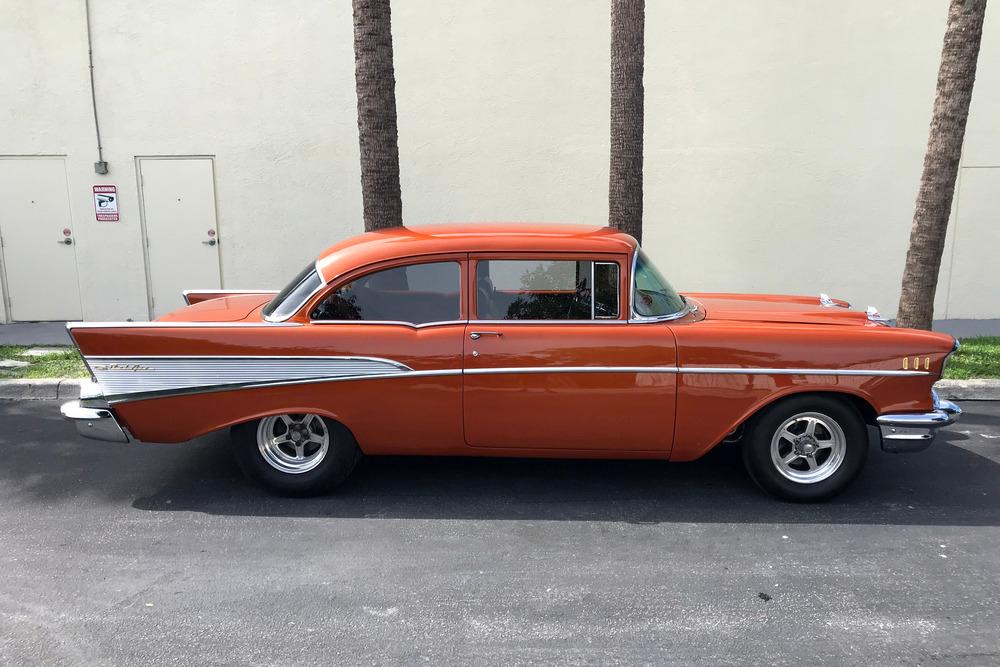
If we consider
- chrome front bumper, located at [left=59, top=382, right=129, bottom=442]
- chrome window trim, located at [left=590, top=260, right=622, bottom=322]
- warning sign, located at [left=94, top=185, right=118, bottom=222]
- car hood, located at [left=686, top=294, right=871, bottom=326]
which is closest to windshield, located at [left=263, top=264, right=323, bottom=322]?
chrome front bumper, located at [left=59, top=382, right=129, bottom=442]

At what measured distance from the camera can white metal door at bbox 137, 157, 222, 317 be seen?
9.57 meters

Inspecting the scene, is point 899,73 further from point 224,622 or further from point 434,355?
point 224,622

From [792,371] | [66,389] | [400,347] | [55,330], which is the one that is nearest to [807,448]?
[792,371]

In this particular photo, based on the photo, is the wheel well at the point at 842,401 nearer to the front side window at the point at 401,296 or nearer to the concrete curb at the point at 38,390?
the front side window at the point at 401,296

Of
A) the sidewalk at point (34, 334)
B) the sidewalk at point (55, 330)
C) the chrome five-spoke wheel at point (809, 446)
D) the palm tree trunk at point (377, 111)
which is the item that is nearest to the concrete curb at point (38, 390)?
the sidewalk at point (34, 334)

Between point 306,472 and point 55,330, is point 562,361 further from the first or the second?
point 55,330

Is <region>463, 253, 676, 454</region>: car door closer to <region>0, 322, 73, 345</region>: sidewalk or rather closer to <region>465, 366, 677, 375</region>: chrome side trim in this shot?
<region>465, 366, 677, 375</region>: chrome side trim

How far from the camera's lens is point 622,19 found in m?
7.27

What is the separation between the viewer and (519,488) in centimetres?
500

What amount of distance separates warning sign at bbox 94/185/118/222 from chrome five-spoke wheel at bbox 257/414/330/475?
624cm

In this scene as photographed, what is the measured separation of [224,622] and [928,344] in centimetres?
409

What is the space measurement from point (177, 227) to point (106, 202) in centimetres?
90

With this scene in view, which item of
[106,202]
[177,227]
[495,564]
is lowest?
[495,564]

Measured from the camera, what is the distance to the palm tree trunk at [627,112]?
7272mm
